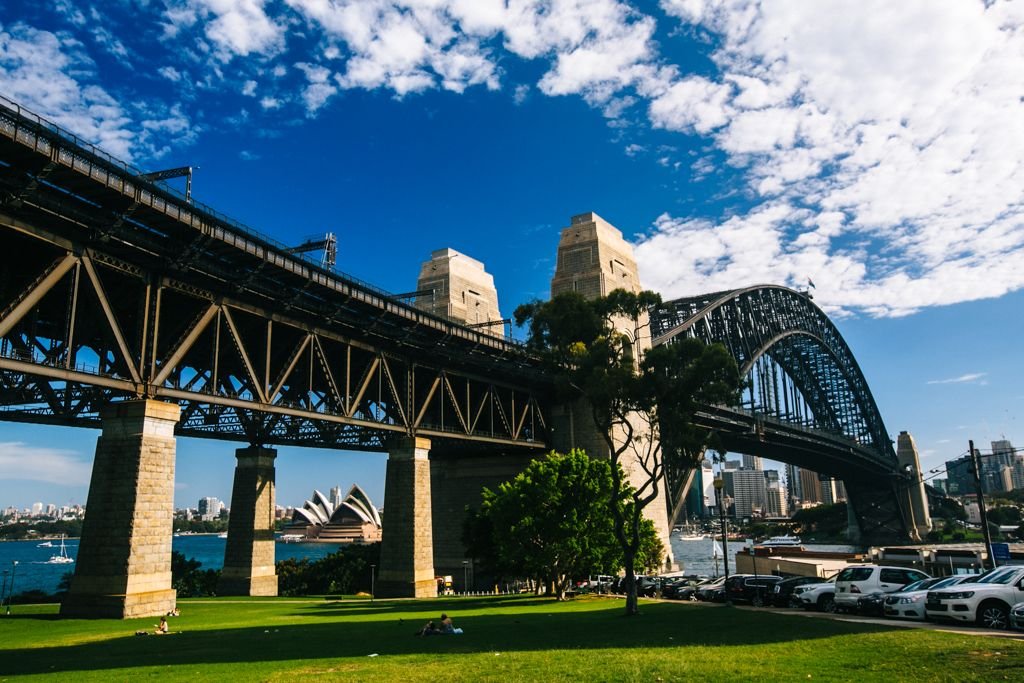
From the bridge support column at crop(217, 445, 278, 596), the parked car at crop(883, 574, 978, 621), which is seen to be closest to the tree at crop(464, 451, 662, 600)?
the bridge support column at crop(217, 445, 278, 596)

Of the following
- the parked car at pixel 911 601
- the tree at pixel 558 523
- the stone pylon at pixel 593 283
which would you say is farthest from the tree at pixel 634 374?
the stone pylon at pixel 593 283

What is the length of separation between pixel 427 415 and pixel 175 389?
146 feet

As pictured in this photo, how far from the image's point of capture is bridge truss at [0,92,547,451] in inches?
1267

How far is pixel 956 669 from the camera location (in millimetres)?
14828

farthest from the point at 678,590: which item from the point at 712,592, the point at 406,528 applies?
the point at 406,528

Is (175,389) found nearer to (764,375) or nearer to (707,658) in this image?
(707,658)

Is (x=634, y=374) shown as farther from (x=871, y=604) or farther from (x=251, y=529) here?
(x=251, y=529)

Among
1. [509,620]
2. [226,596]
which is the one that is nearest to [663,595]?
[509,620]

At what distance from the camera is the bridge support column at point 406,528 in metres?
56.0

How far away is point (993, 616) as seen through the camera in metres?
21.5

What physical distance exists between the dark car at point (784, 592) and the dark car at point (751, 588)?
2.13 ft

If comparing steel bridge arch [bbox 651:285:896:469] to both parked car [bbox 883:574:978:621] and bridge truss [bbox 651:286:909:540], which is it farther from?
parked car [bbox 883:574:978:621]

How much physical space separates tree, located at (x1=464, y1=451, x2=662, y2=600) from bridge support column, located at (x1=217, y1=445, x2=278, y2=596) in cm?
2015

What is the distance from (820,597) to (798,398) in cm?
13004
